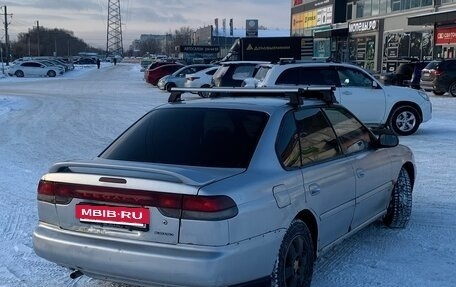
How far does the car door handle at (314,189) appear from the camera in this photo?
4.18 meters

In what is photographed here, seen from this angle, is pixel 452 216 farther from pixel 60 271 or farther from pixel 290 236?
pixel 60 271

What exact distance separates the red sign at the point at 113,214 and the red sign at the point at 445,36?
36304 millimetres

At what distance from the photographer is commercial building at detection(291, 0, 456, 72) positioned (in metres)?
37.9

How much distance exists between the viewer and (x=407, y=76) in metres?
29.3

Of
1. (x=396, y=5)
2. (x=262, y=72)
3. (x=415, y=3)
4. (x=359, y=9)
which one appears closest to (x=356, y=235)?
(x=262, y=72)

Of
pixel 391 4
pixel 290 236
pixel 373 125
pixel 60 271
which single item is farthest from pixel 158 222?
pixel 391 4

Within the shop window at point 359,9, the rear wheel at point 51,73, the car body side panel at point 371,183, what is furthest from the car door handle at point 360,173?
the rear wheel at point 51,73

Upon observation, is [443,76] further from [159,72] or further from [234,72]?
[159,72]

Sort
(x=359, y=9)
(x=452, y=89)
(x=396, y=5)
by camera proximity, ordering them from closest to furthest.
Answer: (x=452, y=89) → (x=396, y=5) → (x=359, y=9)

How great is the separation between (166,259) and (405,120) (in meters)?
10.6

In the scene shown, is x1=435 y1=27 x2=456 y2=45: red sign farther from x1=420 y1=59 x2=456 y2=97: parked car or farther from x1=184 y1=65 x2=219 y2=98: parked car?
x1=184 y1=65 x2=219 y2=98: parked car

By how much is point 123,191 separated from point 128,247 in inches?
14.0

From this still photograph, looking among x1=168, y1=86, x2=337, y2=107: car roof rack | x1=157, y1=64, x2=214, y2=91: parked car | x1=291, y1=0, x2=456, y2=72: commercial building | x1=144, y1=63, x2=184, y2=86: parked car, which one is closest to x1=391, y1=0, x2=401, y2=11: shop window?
x1=291, y1=0, x2=456, y2=72: commercial building

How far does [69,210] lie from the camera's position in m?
3.84
